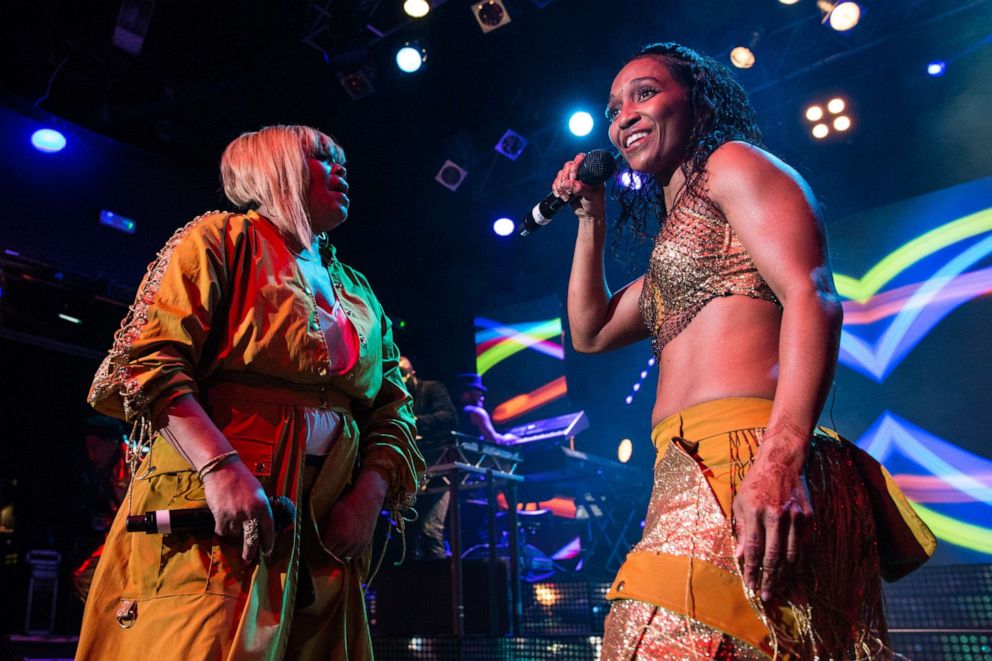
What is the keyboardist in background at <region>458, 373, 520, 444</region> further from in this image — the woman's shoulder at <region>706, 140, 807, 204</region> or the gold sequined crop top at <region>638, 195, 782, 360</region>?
the woman's shoulder at <region>706, 140, 807, 204</region>

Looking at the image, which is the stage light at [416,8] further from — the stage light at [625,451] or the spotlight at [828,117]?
the stage light at [625,451]

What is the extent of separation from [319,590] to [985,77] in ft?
24.0

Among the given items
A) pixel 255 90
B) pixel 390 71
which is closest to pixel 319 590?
pixel 390 71

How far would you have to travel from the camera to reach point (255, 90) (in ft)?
24.8

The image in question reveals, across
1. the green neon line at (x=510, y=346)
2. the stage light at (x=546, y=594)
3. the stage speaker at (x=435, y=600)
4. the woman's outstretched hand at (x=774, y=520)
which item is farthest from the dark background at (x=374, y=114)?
the woman's outstretched hand at (x=774, y=520)

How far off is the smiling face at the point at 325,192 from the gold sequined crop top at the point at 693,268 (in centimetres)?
91

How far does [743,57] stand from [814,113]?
3.06ft

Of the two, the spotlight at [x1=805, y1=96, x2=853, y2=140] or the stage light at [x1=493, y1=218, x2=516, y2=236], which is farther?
the stage light at [x1=493, y1=218, x2=516, y2=236]

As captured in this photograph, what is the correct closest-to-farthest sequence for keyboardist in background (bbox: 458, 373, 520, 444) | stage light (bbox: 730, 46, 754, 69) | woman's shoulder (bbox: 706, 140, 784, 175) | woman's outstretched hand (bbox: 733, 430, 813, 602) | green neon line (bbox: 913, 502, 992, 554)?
1. woman's outstretched hand (bbox: 733, 430, 813, 602)
2. woman's shoulder (bbox: 706, 140, 784, 175)
3. green neon line (bbox: 913, 502, 992, 554)
4. stage light (bbox: 730, 46, 754, 69)
5. keyboardist in background (bbox: 458, 373, 520, 444)

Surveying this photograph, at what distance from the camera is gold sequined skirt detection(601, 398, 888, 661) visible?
1155 millimetres

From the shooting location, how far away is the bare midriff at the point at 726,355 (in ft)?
4.42

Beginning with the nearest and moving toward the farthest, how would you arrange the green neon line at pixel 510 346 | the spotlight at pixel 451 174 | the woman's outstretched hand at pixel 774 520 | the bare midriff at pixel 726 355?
the woman's outstretched hand at pixel 774 520 < the bare midriff at pixel 726 355 < the spotlight at pixel 451 174 < the green neon line at pixel 510 346

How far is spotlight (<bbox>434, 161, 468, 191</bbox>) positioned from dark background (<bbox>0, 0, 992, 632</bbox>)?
6.6 inches

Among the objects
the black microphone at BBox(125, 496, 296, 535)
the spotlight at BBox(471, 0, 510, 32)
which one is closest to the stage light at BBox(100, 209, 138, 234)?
the spotlight at BBox(471, 0, 510, 32)
